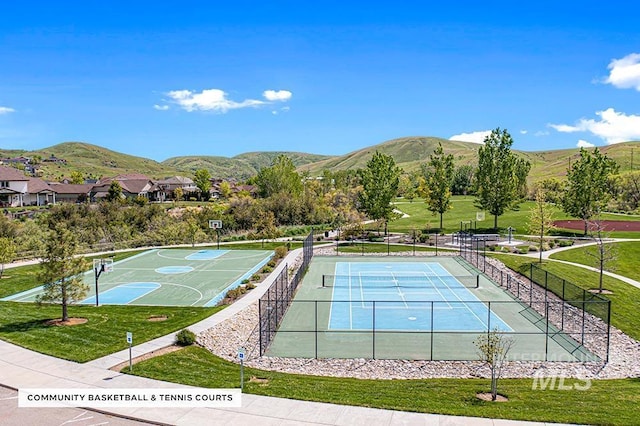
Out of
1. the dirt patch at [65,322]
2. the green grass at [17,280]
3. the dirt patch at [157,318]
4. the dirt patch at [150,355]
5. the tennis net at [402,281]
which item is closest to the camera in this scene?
the dirt patch at [150,355]

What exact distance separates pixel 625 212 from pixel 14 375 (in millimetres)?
98279

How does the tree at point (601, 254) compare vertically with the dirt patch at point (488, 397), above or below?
above

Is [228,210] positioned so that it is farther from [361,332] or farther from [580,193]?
[361,332]

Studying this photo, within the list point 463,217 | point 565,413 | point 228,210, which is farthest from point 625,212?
point 565,413

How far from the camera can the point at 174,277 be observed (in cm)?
4009

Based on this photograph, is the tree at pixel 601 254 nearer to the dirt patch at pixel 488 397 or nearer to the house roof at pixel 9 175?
the dirt patch at pixel 488 397

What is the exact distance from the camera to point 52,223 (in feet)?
211

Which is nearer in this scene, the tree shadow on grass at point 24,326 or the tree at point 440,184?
the tree shadow on grass at point 24,326

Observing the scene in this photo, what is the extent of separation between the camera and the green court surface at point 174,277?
1278 inches

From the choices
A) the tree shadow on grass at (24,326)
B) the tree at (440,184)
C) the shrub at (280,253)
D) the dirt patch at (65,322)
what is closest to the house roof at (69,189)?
the shrub at (280,253)

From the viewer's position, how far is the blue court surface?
2612 centimetres

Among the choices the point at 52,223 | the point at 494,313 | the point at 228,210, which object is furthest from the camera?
the point at 228,210

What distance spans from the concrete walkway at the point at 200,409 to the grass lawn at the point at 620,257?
1268 inches
